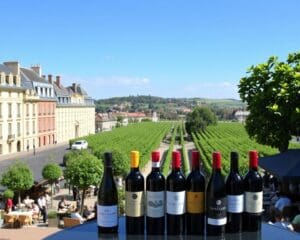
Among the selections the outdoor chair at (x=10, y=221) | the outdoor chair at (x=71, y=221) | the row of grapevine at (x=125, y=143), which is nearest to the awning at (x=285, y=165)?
the outdoor chair at (x=71, y=221)

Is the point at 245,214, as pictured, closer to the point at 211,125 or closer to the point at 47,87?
the point at 47,87

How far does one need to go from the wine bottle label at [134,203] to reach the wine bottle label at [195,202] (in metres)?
0.49

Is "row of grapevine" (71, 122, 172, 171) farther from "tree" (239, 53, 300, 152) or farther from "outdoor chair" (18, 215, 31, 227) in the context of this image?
"outdoor chair" (18, 215, 31, 227)

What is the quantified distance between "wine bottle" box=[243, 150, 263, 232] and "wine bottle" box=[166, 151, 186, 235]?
68 cm

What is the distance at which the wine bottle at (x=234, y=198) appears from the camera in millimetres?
4512

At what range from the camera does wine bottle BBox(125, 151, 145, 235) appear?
4.55 metres

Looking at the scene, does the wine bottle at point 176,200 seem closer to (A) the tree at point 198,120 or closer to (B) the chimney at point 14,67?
(B) the chimney at point 14,67

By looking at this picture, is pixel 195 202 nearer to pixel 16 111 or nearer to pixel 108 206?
pixel 108 206

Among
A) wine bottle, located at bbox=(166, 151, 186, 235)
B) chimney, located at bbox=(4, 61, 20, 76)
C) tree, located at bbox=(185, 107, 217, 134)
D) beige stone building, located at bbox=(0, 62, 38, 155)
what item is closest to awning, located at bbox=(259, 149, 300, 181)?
wine bottle, located at bbox=(166, 151, 186, 235)

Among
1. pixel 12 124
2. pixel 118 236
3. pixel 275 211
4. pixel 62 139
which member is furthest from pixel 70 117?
pixel 118 236

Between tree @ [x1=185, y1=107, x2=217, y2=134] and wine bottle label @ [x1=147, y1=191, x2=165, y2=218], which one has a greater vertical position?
wine bottle label @ [x1=147, y1=191, x2=165, y2=218]

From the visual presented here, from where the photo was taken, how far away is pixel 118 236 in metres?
4.64

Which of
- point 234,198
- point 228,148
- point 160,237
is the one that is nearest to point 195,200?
point 234,198

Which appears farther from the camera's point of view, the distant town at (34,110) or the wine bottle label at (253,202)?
the distant town at (34,110)
